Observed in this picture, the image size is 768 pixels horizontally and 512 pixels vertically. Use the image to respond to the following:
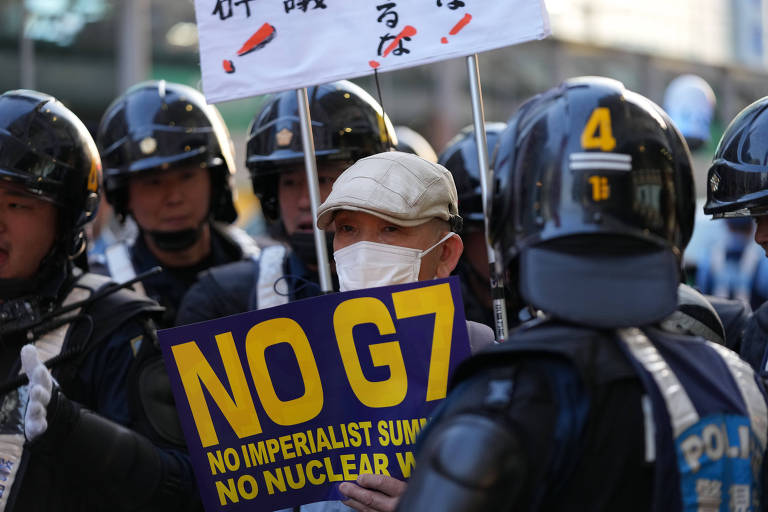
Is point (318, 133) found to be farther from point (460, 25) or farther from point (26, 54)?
point (26, 54)

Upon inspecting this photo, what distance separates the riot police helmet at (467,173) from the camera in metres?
5.14

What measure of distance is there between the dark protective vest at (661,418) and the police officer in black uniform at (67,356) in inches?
61.6

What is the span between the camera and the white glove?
282 cm

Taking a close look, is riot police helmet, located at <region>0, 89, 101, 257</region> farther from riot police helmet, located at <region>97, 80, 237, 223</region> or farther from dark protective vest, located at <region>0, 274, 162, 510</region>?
riot police helmet, located at <region>97, 80, 237, 223</region>

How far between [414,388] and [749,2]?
126 ft

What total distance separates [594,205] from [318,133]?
261 cm

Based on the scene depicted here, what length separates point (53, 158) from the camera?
353 cm

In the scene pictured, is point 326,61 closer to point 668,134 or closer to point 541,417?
point 668,134

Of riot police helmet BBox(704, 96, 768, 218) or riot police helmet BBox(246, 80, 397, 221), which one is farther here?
riot police helmet BBox(246, 80, 397, 221)

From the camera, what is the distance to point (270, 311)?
272 centimetres

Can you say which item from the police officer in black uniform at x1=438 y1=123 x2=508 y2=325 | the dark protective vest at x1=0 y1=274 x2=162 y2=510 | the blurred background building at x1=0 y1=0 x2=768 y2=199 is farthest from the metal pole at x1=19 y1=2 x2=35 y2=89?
the dark protective vest at x1=0 y1=274 x2=162 y2=510

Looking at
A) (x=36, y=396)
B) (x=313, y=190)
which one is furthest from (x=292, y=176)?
(x=36, y=396)

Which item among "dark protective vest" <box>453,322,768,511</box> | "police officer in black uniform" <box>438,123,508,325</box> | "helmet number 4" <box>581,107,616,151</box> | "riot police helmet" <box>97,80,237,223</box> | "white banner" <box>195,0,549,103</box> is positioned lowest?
"police officer in black uniform" <box>438,123,508,325</box>

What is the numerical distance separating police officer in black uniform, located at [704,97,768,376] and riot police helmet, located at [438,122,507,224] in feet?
5.51
